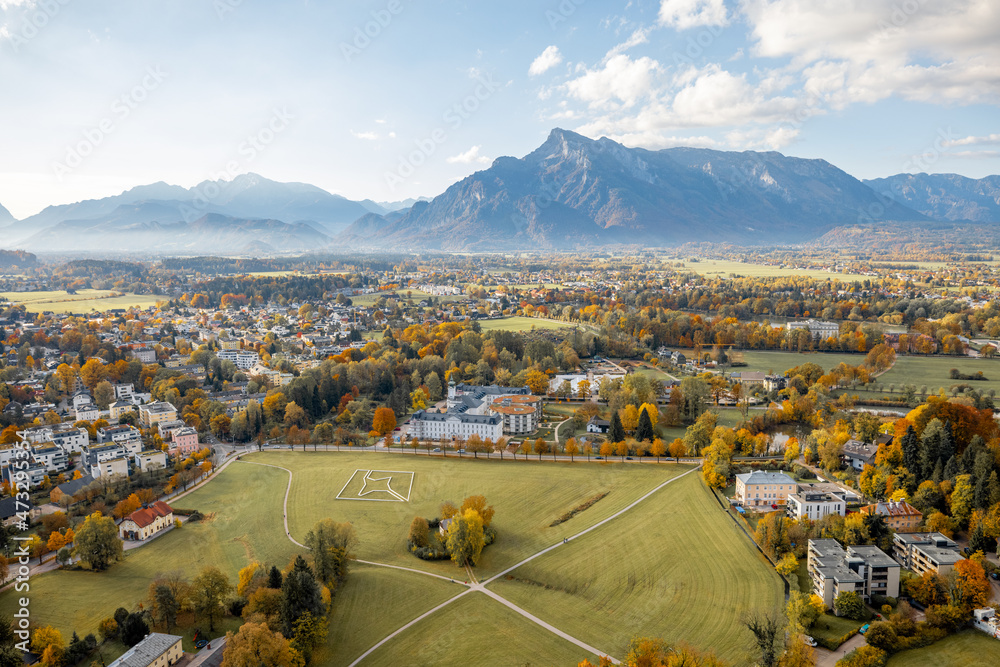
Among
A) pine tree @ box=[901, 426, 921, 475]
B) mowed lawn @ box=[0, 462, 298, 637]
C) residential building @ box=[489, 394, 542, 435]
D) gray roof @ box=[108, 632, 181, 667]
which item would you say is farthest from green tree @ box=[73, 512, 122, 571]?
pine tree @ box=[901, 426, 921, 475]

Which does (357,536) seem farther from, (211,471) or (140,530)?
(211,471)

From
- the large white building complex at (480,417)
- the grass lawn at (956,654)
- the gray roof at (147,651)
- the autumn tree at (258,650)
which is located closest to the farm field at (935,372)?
the large white building complex at (480,417)

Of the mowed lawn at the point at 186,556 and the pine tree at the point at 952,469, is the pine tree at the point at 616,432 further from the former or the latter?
the mowed lawn at the point at 186,556

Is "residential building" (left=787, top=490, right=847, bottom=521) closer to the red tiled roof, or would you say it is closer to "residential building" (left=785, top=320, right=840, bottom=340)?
the red tiled roof

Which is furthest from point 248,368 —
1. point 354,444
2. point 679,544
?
point 679,544

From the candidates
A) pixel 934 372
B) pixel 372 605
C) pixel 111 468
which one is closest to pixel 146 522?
pixel 111 468

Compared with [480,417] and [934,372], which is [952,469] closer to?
[480,417]
